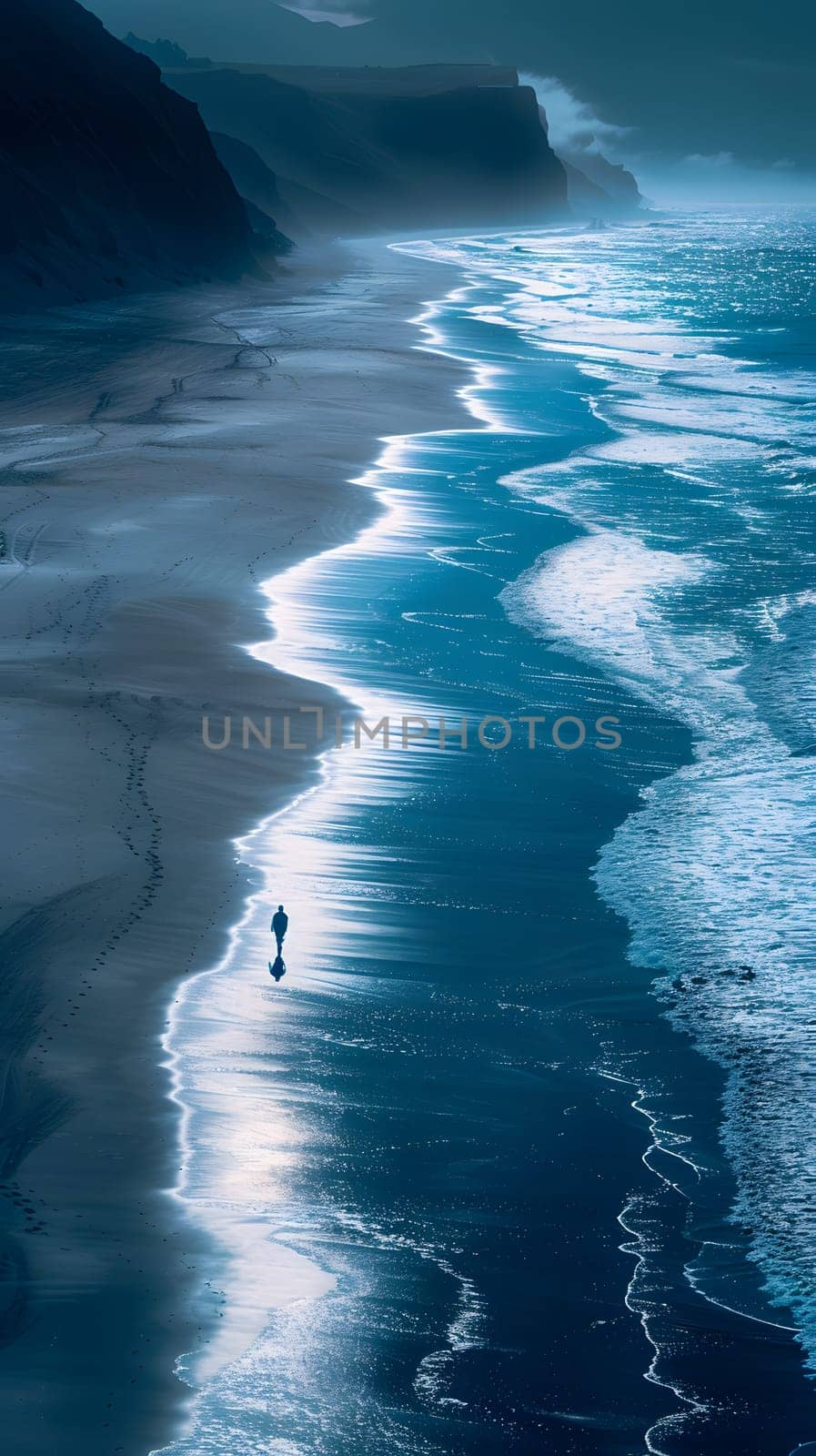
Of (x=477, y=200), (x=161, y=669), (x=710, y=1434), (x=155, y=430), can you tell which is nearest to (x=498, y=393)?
(x=155, y=430)

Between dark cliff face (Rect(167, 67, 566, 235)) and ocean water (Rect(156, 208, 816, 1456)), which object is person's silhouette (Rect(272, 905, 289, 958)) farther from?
dark cliff face (Rect(167, 67, 566, 235))

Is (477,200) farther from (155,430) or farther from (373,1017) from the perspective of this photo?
(373,1017)

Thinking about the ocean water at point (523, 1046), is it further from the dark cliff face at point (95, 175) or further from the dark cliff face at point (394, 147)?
the dark cliff face at point (394, 147)

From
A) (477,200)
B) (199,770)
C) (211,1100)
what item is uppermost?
(477,200)

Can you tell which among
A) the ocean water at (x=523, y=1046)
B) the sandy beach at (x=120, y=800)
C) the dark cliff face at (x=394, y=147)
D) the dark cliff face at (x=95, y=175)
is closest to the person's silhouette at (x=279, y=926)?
the ocean water at (x=523, y=1046)

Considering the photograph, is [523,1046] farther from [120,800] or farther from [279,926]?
[120,800]

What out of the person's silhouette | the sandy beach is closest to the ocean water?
the person's silhouette
